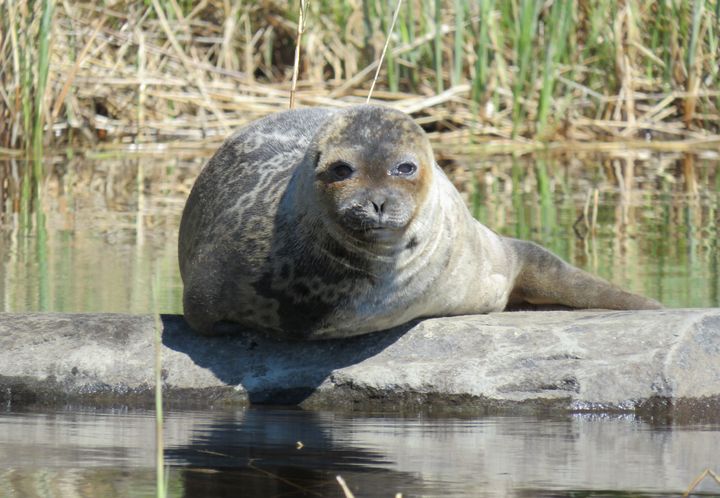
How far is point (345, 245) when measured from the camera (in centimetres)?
534

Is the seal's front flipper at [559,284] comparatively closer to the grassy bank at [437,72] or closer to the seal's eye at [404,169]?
A: the seal's eye at [404,169]

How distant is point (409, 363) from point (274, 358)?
53 centimetres

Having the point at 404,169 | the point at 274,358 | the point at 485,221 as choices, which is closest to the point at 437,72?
the point at 485,221

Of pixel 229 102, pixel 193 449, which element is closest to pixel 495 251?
pixel 193 449

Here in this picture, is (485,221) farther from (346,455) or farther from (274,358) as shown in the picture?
(346,455)

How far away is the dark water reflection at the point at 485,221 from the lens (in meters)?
7.79

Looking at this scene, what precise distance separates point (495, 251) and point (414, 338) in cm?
89

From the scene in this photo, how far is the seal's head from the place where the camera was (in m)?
4.90

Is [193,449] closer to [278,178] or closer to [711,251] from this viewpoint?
[278,178]

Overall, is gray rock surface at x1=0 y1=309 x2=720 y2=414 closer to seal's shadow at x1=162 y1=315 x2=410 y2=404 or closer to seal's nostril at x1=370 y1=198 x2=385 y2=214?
seal's shadow at x1=162 y1=315 x2=410 y2=404

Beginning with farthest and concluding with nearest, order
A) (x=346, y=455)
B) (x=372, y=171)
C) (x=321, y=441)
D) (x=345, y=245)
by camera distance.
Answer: (x=345, y=245) → (x=372, y=171) → (x=321, y=441) → (x=346, y=455)

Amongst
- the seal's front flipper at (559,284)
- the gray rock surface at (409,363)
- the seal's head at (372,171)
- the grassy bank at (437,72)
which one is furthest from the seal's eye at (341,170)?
the grassy bank at (437,72)

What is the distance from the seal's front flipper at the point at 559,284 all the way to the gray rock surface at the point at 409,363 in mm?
675

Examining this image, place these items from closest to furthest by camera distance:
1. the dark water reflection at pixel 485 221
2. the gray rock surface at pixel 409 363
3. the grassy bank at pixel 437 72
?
the gray rock surface at pixel 409 363 → the dark water reflection at pixel 485 221 → the grassy bank at pixel 437 72
